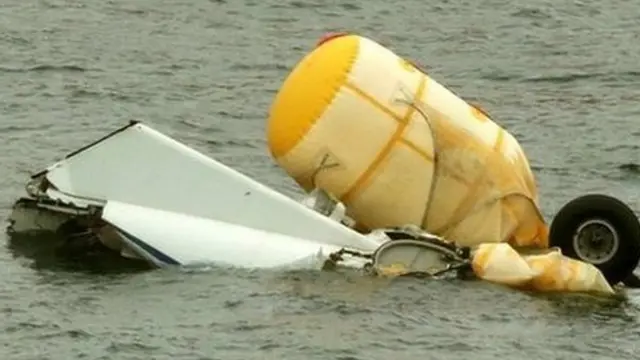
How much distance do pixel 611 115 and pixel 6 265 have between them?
30.4 ft

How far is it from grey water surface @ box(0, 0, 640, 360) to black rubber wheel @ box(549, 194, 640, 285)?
434mm

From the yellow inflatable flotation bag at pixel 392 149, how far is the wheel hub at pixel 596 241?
47cm

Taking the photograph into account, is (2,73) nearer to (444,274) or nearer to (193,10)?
(193,10)

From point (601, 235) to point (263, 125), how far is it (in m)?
7.50

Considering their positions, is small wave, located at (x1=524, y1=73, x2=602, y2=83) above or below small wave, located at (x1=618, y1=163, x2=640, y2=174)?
above

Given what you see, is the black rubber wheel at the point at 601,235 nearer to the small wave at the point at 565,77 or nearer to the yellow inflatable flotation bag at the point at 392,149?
the yellow inflatable flotation bag at the point at 392,149

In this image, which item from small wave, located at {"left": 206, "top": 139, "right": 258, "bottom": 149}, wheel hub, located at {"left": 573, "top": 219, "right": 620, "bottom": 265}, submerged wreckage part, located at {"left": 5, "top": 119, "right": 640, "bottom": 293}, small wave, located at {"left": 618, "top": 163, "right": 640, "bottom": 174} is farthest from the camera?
small wave, located at {"left": 206, "top": 139, "right": 258, "bottom": 149}

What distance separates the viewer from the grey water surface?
A: 14680 millimetres

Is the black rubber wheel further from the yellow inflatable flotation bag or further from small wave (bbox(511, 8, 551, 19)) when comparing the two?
small wave (bbox(511, 8, 551, 19))

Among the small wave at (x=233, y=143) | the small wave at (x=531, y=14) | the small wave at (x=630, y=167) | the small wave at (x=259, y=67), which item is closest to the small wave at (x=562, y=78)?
the small wave at (x=259, y=67)

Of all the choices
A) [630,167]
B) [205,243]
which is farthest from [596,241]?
[630,167]

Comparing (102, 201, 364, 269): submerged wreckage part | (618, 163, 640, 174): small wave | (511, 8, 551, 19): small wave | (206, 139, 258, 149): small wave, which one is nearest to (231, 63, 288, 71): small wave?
(206, 139, 258, 149): small wave

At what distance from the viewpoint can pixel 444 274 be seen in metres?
15.8

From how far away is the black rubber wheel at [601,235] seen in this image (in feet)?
52.5
